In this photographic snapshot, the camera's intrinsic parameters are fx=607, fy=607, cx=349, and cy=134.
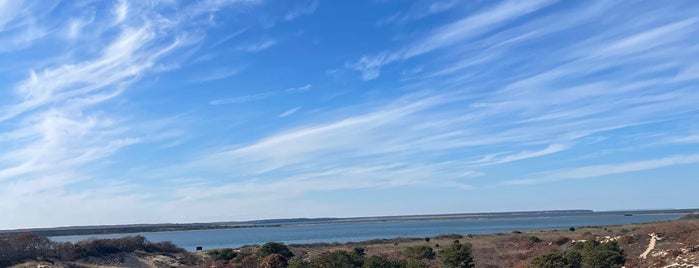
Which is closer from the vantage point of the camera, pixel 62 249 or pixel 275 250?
pixel 62 249

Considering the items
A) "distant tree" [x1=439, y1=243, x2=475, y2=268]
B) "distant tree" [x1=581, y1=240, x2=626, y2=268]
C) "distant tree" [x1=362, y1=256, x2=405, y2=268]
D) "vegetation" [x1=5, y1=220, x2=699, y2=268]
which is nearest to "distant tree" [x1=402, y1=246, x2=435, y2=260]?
"vegetation" [x1=5, y1=220, x2=699, y2=268]

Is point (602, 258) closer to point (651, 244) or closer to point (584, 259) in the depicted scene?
point (584, 259)

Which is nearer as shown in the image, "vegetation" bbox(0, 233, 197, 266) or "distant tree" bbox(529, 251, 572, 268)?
"distant tree" bbox(529, 251, 572, 268)

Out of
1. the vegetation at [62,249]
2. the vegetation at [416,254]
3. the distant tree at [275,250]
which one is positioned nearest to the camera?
the vegetation at [416,254]

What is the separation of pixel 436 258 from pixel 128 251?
2632 cm

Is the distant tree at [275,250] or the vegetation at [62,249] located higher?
the vegetation at [62,249]

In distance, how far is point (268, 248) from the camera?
5122cm

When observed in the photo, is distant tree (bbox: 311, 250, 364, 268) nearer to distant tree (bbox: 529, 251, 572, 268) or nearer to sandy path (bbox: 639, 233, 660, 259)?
distant tree (bbox: 529, 251, 572, 268)

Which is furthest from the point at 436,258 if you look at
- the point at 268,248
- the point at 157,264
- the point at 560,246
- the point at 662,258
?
the point at 157,264

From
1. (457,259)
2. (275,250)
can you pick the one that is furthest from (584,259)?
(275,250)

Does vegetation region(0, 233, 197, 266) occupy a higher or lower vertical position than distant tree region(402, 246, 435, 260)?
higher

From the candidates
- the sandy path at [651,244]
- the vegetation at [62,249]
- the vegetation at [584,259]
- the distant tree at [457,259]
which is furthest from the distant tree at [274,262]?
the sandy path at [651,244]

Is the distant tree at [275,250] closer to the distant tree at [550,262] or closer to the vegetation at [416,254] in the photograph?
the vegetation at [416,254]

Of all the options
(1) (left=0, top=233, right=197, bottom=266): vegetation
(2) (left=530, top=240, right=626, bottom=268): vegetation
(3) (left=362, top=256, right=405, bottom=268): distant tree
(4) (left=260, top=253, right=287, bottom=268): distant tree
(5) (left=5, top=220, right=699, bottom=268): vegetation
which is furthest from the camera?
(1) (left=0, top=233, right=197, bottom=266): vegetation
